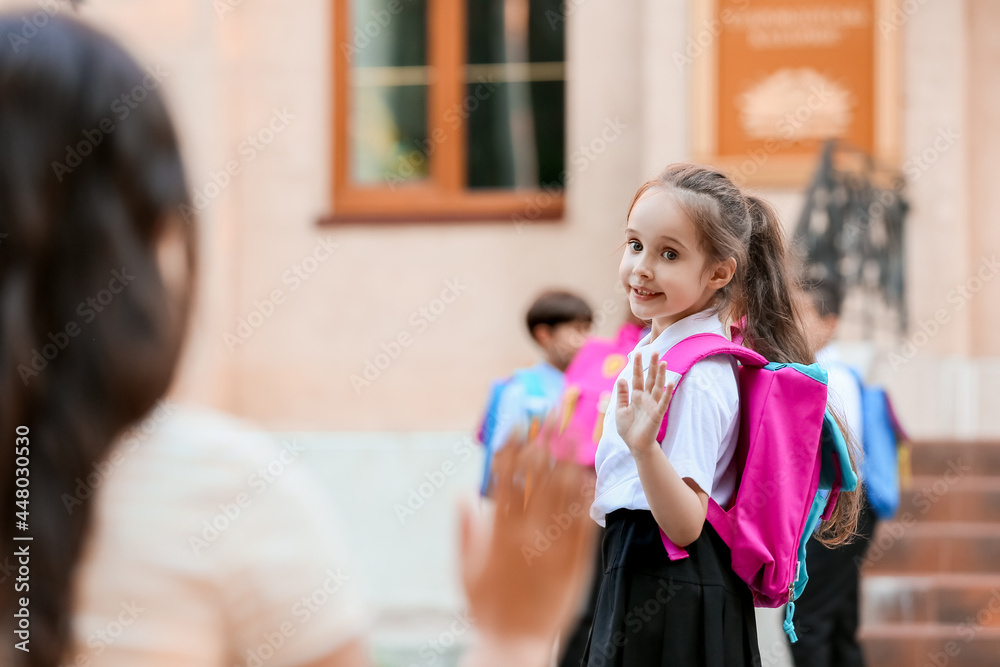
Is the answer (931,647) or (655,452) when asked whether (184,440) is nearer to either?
(655,452)

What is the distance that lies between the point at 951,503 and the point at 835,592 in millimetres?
2400

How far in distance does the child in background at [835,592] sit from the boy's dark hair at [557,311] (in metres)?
0.99

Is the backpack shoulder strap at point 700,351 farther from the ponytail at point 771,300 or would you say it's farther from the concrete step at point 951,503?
the concrete step at point 951,503

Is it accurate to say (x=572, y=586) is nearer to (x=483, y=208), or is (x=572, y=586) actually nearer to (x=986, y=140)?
(x=483, y=208)

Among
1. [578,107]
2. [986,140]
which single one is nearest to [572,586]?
[578,107]

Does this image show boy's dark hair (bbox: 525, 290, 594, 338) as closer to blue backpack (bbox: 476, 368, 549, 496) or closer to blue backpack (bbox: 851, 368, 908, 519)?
blue backpack (bbox: 476, 368, 549, 496)

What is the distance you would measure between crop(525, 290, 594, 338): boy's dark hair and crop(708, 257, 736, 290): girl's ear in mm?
2710

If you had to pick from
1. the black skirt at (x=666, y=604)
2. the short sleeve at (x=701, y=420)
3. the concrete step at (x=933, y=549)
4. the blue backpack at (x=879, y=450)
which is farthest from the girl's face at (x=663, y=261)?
the concrete step at (x=933, y=549)

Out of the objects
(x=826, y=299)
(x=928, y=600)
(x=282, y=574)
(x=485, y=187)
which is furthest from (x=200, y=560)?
(x=485, y=187)

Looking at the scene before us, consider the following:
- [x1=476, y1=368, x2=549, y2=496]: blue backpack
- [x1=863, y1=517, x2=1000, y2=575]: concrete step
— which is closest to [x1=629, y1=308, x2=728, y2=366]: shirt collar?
[x1=476, y1=368, x2=549, y2=496]: blue backpack

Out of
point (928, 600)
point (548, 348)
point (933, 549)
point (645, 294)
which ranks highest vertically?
point (645, 294)

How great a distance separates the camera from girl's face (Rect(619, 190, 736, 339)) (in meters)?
1.87

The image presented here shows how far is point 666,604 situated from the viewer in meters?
1.91

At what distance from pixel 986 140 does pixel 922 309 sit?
1.74m
